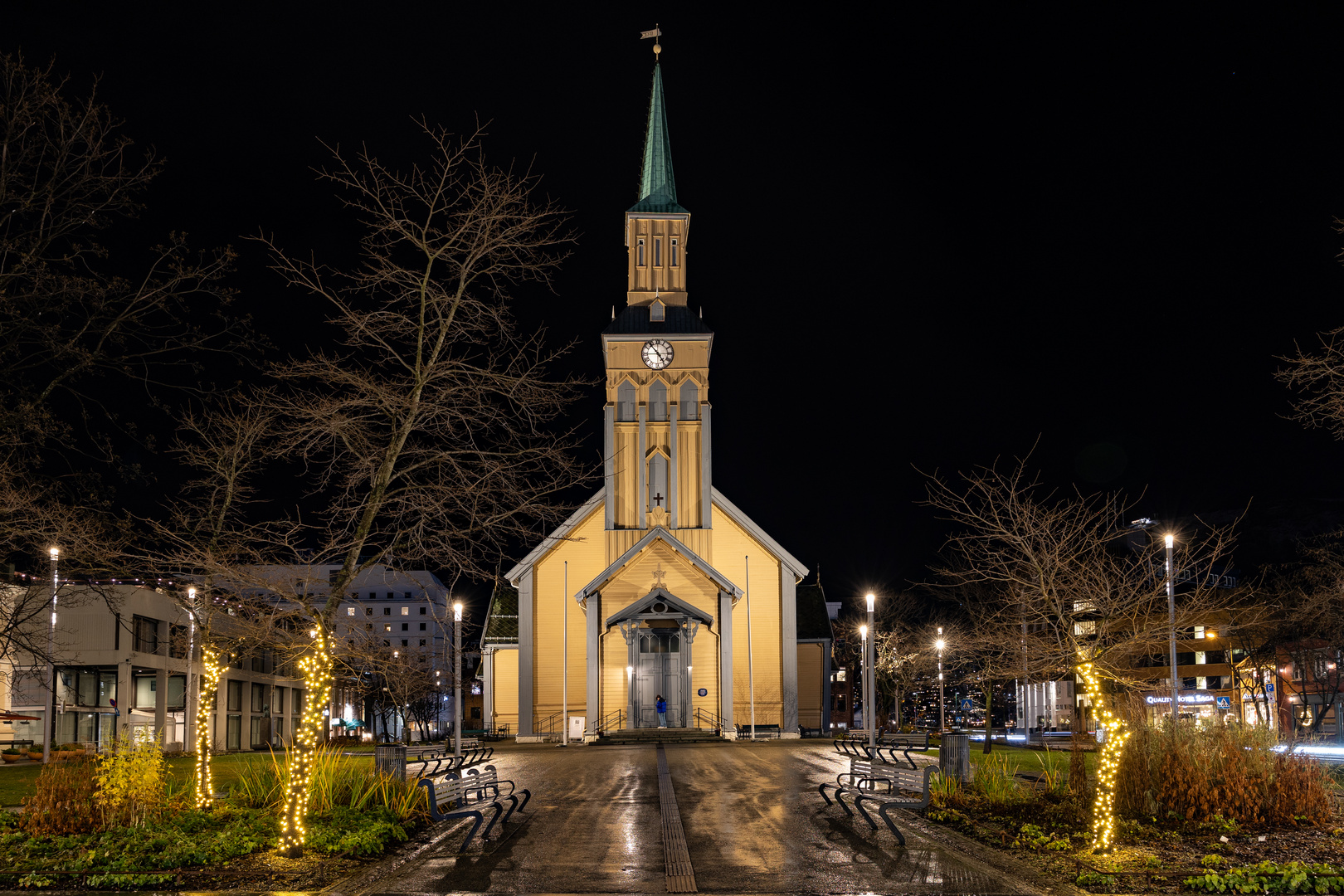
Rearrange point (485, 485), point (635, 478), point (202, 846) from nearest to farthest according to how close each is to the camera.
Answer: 1. point (202, 846)
2. point (485, 485)
3. point (635, 478)

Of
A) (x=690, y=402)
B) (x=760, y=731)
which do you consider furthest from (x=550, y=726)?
(x=690, y=402)

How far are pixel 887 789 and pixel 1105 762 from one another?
7.06 meters

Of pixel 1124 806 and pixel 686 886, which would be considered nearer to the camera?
pixel 686 886

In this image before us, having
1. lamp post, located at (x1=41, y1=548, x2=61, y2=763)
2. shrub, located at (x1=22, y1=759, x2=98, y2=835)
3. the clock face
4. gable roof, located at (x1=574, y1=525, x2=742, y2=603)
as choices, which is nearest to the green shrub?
shrub, located at (x1=22, y1=759, x2=98, y2=835)

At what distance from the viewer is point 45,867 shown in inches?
449

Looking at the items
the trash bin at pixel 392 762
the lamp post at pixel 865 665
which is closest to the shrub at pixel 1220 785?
the trash bin at pixel 392 762

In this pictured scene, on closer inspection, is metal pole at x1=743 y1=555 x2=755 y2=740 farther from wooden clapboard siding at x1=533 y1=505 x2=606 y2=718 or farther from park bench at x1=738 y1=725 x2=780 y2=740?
wooden clapboard siding at x1=533 y1=505 x2=606 y2=718

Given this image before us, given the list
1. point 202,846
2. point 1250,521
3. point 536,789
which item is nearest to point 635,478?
point 536,789

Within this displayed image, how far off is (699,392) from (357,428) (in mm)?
33015

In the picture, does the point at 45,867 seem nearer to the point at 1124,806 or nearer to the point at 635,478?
the point at 1124,806

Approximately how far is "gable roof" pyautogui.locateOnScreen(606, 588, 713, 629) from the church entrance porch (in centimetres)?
101

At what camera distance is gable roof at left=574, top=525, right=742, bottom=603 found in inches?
1698

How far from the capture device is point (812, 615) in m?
50.4

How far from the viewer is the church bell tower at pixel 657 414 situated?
1813 inches
